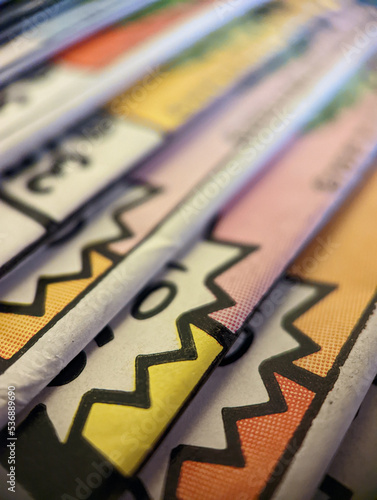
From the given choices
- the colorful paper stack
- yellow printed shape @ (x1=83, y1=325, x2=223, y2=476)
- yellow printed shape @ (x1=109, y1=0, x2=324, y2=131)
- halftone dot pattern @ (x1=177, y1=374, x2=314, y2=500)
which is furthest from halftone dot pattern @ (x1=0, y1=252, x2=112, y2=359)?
yellow printed shape @ (x1=109, y1=0, x2=324, y2=131)

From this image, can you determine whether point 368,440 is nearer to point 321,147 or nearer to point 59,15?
point 321,147

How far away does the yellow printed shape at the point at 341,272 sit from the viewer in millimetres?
456

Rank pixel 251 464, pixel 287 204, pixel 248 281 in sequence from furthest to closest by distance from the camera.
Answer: pixel 287 204
pixel 248 281
pixel 251 464

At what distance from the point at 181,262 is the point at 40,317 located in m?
0.21

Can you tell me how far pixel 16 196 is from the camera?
1.83ft

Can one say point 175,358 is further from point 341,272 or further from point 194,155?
point 194,155

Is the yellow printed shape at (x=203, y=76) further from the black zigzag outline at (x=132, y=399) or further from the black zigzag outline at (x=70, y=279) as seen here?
the black zigzag outline at (x=132, y=399)

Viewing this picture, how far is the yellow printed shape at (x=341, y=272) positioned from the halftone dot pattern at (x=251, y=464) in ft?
0.18

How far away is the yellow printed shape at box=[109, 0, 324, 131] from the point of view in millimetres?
716

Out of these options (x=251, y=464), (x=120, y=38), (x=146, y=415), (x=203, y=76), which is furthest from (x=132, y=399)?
(x=120, y=38)

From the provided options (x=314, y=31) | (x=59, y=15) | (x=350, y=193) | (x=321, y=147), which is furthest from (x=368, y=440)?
(x=314, y=31)

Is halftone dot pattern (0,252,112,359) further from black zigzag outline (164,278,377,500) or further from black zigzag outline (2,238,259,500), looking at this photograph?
black zigzag outline (164,278,377,500)

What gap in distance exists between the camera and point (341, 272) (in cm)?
53

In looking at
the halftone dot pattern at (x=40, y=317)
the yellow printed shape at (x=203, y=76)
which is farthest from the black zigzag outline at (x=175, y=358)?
the yellow printed shape at (x=203, y=76)
